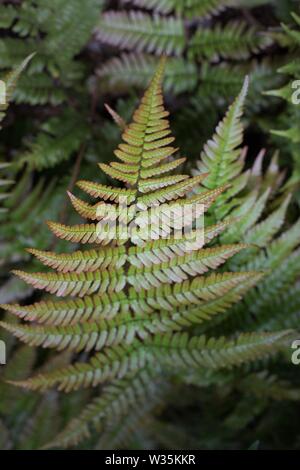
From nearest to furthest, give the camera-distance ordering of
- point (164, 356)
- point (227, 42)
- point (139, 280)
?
1. point (139, 280)
2. point (164, 356)
3. point (227, 42)

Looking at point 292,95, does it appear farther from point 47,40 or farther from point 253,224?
point 47,40

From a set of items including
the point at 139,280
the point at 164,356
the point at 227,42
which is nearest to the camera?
the point at 139,280

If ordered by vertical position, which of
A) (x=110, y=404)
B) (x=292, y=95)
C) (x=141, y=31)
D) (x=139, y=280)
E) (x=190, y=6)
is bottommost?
(x=110, y=404)

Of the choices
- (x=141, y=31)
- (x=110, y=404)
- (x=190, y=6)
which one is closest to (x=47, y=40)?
(x=141, y=31)

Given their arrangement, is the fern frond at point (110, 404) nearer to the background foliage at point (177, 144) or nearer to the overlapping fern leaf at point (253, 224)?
the background foliage at point (177, 144)

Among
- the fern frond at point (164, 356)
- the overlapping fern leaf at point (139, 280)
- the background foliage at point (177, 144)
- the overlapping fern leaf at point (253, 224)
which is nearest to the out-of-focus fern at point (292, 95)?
the background foliage at point (177, 144)

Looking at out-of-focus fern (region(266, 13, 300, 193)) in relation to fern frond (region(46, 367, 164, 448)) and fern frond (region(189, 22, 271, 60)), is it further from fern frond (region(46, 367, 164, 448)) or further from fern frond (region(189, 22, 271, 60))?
fern frond (region(46, 367, 164, 448))

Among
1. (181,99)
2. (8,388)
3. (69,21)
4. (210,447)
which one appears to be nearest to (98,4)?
(69,21)

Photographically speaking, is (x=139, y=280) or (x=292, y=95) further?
(x=292, y=95)
